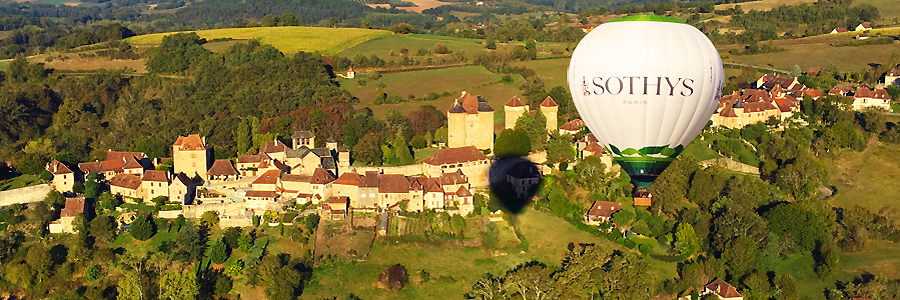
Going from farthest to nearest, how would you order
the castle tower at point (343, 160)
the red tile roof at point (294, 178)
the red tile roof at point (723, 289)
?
the castle tower at point (343, 160) → the red tile roof at point (294, 178) → the red tile roof at point (723, 289)

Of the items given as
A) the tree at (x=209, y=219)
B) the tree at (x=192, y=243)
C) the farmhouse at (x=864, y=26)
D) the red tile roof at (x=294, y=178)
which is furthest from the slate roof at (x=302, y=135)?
the farmhouse at (x=864, y=26)

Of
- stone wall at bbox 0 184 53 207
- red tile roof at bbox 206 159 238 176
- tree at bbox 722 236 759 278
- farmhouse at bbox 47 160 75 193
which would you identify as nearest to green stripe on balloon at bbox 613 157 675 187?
tree at bbox 722 236 759 278

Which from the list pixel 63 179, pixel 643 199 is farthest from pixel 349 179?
pixel 643 199

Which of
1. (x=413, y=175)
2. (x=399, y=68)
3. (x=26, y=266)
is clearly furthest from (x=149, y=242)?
(x=399, y=68)

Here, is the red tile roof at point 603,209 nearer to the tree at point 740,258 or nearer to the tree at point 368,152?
the tree at point 740,258

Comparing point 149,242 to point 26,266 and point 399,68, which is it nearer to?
point 26,266
